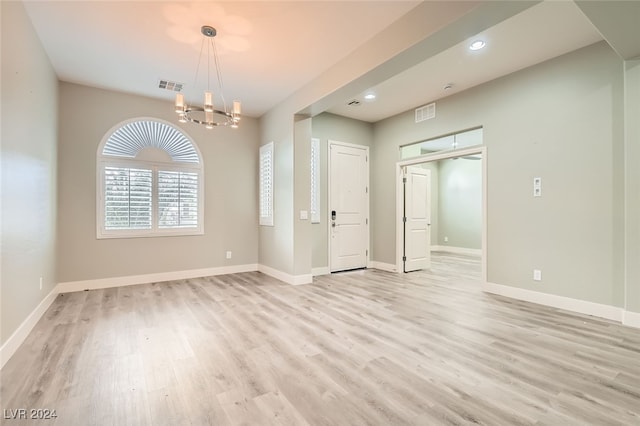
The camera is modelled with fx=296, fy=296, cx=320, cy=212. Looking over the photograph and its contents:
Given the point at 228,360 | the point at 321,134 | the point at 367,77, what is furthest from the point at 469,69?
the point at 228,360

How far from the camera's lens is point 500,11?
229 cm

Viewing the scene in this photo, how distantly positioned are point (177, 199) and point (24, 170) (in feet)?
7.97

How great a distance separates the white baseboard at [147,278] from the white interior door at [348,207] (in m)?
1.74

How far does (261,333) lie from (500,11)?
11.2ft

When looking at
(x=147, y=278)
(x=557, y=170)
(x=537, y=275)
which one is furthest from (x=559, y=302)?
(x=147, y=278)

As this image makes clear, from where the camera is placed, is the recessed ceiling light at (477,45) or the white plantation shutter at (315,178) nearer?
the recessed ceiling light at (477,45)

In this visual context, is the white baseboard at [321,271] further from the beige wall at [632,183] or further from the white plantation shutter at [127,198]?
the beige wall at [632,183]

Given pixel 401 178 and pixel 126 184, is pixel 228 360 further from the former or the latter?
pixel 401 178

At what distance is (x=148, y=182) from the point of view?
4.95 meters

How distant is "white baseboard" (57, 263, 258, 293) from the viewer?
438 cm

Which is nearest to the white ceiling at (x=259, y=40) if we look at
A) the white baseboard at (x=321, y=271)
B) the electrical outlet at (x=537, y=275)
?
the electrical outlet at (x=537, y=275)

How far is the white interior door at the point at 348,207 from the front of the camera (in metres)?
5.85

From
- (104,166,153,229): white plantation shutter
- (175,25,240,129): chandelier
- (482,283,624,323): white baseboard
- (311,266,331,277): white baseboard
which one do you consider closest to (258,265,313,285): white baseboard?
(311,266,331,277): white baseboard

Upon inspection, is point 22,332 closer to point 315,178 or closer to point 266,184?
point 266,184
